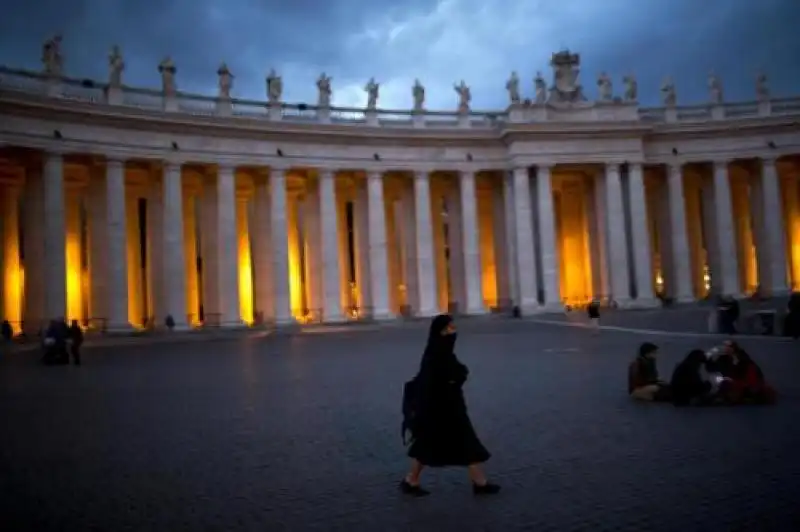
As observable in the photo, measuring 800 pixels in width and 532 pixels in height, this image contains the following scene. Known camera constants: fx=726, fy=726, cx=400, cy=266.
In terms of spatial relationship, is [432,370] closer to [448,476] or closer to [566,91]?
[448,476]

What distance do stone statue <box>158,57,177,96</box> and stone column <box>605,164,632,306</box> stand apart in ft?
109

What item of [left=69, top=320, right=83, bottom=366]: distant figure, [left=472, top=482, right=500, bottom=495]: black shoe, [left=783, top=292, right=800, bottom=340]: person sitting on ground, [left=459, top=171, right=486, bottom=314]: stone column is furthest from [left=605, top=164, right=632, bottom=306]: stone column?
[left=472, top=482, right=500, bottom=495]: black shoe

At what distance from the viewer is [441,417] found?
823cm

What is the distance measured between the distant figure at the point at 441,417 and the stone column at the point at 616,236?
1977 inches

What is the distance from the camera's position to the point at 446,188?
60.9m

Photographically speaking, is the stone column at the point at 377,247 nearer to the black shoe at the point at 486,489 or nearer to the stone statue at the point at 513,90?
the stone statue at the point at 513,90

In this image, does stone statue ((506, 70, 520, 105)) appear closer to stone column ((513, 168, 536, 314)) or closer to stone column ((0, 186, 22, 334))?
stone column ((513, 168, 536, 314))

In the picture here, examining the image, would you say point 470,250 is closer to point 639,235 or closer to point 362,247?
point 362,247

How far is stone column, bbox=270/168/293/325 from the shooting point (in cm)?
5191

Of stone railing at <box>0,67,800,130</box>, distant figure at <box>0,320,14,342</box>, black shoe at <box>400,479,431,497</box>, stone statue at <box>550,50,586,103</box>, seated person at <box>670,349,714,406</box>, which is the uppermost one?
stone statue at <box>550,50,586,103</box>

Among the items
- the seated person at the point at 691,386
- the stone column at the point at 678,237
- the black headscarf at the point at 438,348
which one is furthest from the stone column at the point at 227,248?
the black headscarf at the point at 438,348

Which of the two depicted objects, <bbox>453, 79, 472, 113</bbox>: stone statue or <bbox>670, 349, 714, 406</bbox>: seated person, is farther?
<bbox>453, 79, 472, 113</bbox>: stone statue

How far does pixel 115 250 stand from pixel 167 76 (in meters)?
12.3

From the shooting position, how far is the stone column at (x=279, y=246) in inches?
2044
